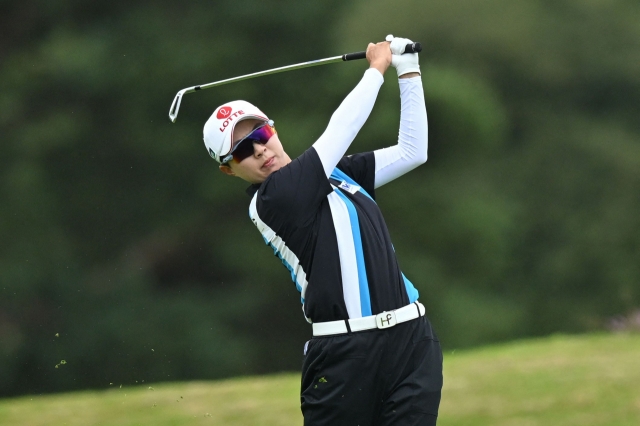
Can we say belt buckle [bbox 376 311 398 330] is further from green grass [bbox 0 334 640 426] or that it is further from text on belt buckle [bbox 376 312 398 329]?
green grass [bbox 0 334 640 426]

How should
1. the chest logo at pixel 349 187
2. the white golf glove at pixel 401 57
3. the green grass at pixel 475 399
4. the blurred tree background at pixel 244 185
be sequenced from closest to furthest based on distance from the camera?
the chest logo at pixel 349 187
the white golf glove at pixel 401 57
the green grass at pixel 475 399
the blurred tree background at pixel 244 185

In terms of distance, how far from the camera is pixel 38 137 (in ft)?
56.3

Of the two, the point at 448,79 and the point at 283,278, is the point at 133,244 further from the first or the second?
the point at 448,79

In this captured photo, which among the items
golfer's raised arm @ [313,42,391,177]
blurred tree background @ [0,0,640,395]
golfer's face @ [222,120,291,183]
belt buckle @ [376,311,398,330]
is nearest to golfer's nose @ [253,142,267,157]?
golfer's face @ [222,120,291,183]

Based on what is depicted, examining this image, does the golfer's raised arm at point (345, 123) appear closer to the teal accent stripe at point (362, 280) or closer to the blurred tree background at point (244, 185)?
the teal accent stripe at point (362, 280)

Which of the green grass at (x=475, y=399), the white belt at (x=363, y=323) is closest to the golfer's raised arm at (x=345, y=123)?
the white belt at (x=363, y=323)

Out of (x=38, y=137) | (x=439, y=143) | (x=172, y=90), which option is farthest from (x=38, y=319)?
(x=439, y=143)

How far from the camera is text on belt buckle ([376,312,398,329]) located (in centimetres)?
350

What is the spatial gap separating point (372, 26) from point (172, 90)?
346 cm

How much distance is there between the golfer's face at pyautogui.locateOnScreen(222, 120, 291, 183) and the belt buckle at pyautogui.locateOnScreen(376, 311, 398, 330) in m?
0.68

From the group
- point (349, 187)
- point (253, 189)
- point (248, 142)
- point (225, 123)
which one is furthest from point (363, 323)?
point (225, 123)

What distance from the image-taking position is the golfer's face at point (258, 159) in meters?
3.72

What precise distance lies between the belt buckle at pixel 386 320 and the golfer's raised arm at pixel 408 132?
65cm

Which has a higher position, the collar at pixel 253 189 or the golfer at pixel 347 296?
the collar at pixel 253 189
